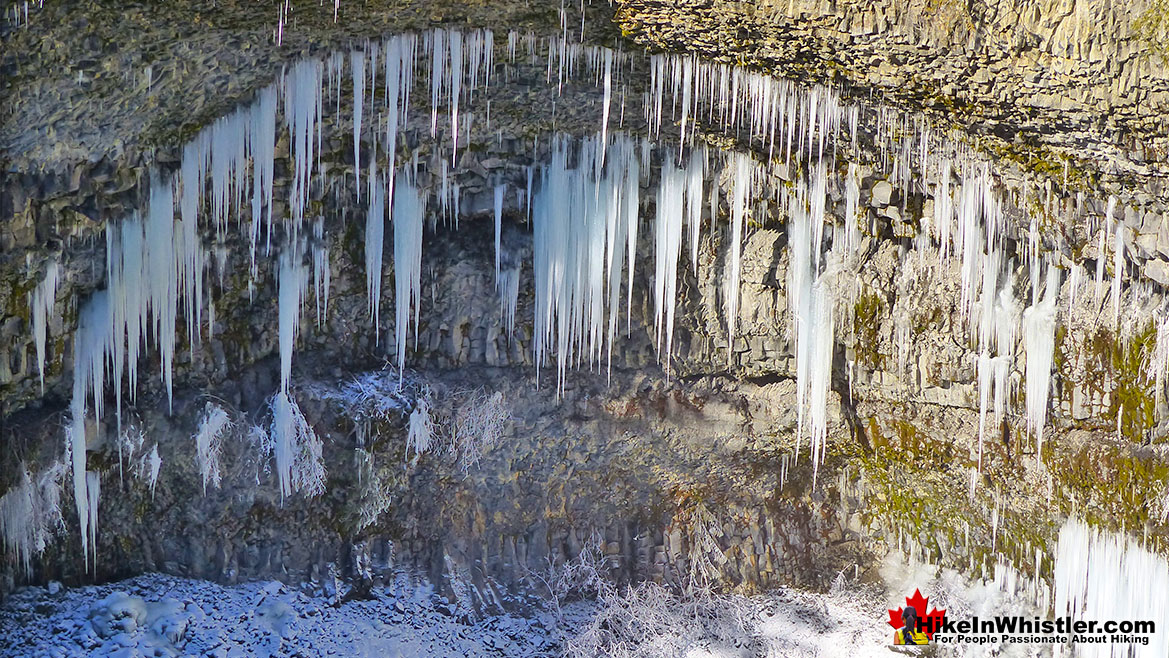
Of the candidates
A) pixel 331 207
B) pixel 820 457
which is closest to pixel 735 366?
pixel 820 457

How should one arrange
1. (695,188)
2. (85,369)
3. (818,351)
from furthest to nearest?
1. (818,351)
2. (695,188)
3. (85,369)

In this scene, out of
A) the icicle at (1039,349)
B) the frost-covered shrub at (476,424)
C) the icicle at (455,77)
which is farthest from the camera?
the frost-covered shrub at (476,424)

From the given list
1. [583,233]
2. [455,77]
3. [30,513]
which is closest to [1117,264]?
[583,233]

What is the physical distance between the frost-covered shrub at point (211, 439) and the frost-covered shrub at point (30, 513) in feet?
3.72

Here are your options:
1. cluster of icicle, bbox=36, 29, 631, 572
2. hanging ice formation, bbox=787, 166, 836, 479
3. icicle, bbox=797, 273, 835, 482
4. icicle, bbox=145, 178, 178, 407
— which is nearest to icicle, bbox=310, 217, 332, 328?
cluster of icicle, bbox=36, 29, 631, 572

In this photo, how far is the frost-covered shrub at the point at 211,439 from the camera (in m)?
9.05

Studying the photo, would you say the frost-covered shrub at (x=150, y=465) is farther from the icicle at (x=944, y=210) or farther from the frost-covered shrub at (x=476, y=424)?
the icicle at (x=944, y=210)

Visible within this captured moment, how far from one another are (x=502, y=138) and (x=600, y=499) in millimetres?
3930

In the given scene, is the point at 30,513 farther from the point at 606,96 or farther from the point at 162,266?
the point at 606,96

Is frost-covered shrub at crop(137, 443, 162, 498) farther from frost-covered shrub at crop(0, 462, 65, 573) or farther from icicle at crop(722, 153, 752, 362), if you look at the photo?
icicle at crop(722, 153, 752, 362)

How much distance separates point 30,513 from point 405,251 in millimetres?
3913

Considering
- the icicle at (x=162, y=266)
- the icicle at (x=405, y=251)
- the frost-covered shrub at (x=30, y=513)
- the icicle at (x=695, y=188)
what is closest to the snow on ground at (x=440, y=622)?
the frost-covered shrub at (x=30, y=513)

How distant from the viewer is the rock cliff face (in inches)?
270

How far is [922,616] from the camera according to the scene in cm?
963
